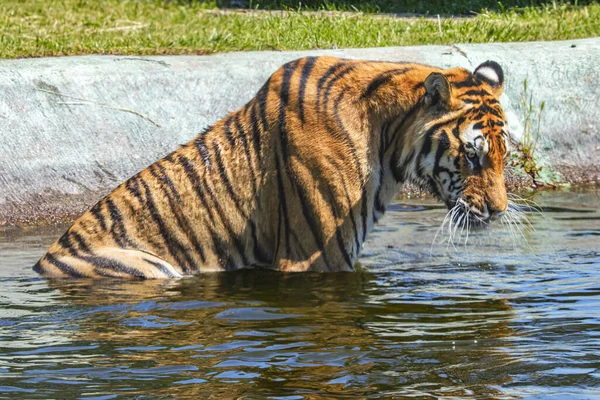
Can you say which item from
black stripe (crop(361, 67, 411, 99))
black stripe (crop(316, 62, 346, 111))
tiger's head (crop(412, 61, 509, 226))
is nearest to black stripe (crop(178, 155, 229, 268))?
black stripe (crop(316, 62, 346, 111))

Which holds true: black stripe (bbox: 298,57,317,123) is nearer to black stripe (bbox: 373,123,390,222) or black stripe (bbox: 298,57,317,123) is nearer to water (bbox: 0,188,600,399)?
black stripe (bbox: 373,123,390,222)

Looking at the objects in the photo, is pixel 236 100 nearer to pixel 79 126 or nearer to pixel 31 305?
pixel 79 126

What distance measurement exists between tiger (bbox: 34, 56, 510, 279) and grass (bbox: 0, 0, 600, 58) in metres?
2.81

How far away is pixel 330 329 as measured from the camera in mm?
4750

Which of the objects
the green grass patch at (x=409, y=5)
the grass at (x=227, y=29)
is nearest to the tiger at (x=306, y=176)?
the grass at (x=227, y=29)

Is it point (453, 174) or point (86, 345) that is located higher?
point (453, 174)

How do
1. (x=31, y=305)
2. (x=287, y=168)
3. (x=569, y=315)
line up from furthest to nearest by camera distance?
(x=287, y=168)
(x=31, y=305)
(x=569, y=315)

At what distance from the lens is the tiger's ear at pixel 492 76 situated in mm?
5734

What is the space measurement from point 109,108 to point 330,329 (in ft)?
11.5

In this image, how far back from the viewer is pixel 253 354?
4324mm

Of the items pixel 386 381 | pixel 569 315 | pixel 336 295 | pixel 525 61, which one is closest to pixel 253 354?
pixel 386 381

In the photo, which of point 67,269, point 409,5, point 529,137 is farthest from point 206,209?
point 409,5

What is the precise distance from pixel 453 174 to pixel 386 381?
1727mm

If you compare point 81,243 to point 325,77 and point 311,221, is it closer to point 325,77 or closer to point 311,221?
point 311,221
